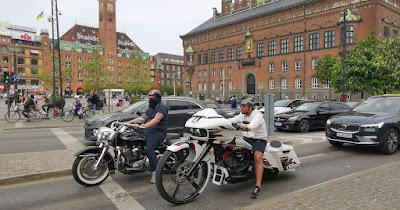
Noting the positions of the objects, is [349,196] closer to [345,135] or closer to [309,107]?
[345,135]

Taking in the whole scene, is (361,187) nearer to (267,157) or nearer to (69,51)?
(267,157)

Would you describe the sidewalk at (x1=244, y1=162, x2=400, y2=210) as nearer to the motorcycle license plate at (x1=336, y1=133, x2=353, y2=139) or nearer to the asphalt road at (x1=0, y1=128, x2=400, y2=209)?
the asphalt road at (x1=0, y1=128, x2=400, y2=209)

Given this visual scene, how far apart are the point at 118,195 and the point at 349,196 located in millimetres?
3601

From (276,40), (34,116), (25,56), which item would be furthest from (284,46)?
(25,56)

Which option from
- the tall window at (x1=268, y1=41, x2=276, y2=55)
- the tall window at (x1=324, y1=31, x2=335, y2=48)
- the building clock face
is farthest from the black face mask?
the building clock face

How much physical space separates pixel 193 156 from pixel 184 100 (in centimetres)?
599

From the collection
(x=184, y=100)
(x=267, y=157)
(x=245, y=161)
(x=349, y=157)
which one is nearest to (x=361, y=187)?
(x=267, y=157)

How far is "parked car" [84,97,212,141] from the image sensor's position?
375 inches

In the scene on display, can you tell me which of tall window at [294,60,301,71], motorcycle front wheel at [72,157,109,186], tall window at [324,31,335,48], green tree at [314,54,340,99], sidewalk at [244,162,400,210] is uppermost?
Answer: tall window at [324,31,335,48]

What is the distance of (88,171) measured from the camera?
514 centimetres

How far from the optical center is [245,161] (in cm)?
494

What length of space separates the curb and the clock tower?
9383cm

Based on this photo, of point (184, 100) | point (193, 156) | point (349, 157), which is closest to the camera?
point (193, 156)

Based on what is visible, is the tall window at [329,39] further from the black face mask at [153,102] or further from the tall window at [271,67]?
the black face mask at [153,102]
